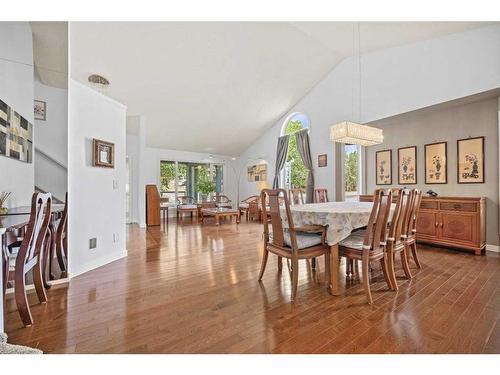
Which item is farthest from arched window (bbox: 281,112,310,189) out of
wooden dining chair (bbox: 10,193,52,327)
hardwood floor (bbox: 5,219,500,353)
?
wooden dining chair (bbox: 10,193,52,327)

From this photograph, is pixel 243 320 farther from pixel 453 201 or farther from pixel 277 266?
pixel 453 201

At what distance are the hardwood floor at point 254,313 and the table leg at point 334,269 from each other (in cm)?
8

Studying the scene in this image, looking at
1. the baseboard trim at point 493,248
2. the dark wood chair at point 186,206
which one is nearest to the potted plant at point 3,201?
the dark wood chair at point 186,206

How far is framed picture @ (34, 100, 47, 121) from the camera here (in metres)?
2.27

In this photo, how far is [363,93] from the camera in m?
4.79

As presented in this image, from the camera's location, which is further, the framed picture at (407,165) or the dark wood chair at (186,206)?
the dark wood chair at (186,206)

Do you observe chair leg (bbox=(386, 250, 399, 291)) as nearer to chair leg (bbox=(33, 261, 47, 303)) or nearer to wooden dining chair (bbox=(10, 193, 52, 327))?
wooden dining chair (bbox=(10, 193, 52, 327))

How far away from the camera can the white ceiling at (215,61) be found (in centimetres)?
373

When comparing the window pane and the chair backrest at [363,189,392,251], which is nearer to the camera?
the chair backrest at [363,189,392,251]

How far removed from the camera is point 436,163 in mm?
4172

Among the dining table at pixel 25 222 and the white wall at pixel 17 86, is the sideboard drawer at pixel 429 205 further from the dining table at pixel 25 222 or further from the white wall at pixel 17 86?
the white wall at pixel 17 86

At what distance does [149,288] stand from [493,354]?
2489 mm

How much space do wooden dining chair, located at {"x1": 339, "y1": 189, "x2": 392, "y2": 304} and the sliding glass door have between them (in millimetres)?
6554
